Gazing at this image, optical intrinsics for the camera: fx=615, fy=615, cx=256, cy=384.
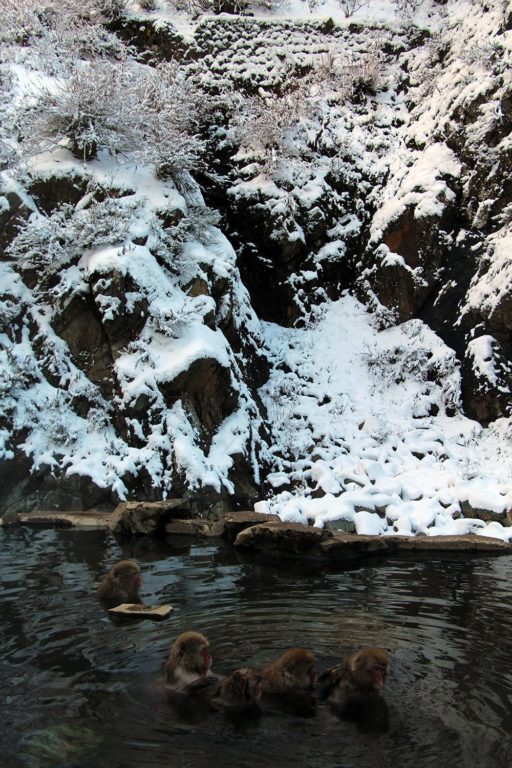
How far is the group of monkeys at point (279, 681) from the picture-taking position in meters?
4.05

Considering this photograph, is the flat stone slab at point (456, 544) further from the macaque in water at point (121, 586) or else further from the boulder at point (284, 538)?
the macaque in water at point (121, 586)

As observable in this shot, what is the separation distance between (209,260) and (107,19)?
11.4 m

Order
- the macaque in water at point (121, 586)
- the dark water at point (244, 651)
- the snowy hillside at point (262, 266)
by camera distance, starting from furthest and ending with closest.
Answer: the snowy hillside at point (262, 266), the macaque in water at point (121, 586), the dark water at point (244, 651)

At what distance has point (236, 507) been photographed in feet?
37.4

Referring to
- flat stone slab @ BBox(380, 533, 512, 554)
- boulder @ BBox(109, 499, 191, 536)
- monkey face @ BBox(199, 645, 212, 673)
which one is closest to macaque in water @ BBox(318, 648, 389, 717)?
monkey face @ BBox(199, 645, 212, 673)

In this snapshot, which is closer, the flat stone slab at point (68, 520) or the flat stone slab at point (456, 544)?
the flat stone slab at point (456, 544)

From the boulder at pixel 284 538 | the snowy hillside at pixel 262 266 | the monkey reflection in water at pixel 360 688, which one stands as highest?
the snowy hillside at pixel 262 266

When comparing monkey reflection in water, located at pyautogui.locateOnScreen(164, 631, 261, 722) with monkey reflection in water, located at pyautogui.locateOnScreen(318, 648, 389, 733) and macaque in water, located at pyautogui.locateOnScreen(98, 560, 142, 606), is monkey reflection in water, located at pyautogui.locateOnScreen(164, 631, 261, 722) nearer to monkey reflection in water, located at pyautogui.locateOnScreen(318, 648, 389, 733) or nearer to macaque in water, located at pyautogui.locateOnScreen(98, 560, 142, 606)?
monkey reflection in water, located at pyautogui.locateOnScreen(318, 648, 389, 733)

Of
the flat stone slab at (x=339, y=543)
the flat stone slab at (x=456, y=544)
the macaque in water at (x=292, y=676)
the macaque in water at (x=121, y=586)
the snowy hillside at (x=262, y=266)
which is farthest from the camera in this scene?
the snowy hillside at (x=262, y=266)

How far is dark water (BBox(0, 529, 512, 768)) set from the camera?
11.6 ft

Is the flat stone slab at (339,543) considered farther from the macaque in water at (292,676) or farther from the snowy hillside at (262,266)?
the macaque in water at (292,676)

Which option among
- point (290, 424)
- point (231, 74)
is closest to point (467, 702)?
point (290, 424)

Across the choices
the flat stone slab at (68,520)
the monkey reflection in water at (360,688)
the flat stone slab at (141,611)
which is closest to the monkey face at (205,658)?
the monkey reflection in water at (360,688)

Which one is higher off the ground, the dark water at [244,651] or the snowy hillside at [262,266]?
the snowy hillside at [262,266]
